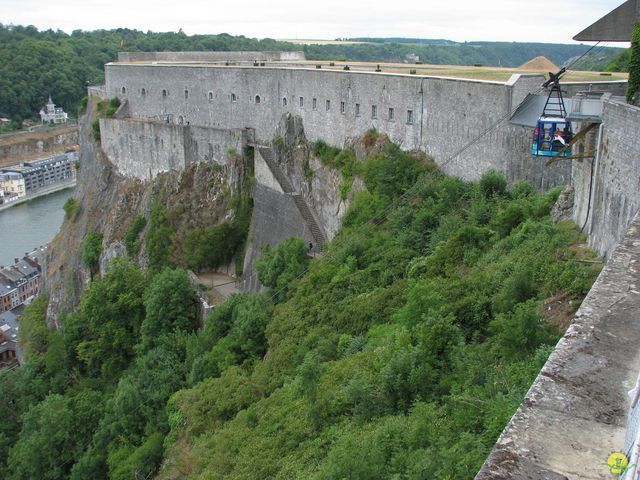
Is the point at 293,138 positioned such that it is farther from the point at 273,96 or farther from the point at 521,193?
the point at 521,193

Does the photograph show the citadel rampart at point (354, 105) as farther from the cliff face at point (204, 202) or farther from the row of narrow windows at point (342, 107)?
the cliff face at point (204, 202)

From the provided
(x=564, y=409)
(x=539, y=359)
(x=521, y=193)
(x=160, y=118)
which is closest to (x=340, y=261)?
(x=521, y=193)

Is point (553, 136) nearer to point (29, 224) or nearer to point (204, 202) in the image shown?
point (204, 202)

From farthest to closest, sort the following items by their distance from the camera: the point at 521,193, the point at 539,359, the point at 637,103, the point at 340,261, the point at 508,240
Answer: the point at 340,261
the point at 521,193
the point at 508,240
the point at 637,103
the point at 539,359

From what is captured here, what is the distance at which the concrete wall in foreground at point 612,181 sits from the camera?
1034 centimetres

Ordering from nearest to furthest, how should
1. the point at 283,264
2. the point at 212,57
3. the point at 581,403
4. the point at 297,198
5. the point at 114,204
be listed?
the point at 581,403 → the point at 283,264 → the point at 297,198 → the point at 114,204 → the point at 212,57

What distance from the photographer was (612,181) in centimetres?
1123

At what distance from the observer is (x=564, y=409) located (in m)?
4.43

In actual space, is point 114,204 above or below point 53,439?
above

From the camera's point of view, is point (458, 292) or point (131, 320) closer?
point (458, 292)

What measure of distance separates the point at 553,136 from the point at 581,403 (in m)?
8.80

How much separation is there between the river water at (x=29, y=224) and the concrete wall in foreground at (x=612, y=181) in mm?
55745

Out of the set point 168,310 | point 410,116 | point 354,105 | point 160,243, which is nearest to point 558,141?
point 410,116

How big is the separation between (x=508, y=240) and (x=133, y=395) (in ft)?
40.1
